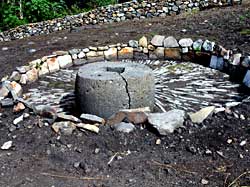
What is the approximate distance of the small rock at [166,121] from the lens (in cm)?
449

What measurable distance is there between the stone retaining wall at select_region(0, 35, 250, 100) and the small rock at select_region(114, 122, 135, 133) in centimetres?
228

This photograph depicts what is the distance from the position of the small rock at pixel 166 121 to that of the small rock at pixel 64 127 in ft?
2.49

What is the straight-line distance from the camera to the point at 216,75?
265 inches

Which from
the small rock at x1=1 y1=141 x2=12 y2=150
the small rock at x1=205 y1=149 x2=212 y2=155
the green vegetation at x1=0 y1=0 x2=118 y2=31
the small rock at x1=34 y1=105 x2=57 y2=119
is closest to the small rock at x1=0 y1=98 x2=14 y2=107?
the small rock at x1=34 y1=105 x2=57 y2=119

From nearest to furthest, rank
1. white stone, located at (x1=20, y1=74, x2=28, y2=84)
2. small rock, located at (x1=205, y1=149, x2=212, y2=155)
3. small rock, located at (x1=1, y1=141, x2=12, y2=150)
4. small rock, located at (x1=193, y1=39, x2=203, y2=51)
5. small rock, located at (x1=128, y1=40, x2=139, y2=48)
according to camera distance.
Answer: small rock, located at (x1=205, y1=149, x2=212, y2=155)
small rock, located at (x1=1, y1=141, x2=12, y2=150)
white stone, located at (x1=20, y1=74, x2=28, y2=84)
small rock, located at (x1=193, y1=39, x2=203, y2=51)
small rock, located at (x1=128, y1=40, x2=139, y2=48)

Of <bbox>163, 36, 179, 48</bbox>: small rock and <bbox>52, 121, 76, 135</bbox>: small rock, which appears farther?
<bbox>163, 36, 179, 48</bbox>: small rock

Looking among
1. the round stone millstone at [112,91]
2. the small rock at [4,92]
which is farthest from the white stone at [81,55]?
the round stone millstone at [112,91]

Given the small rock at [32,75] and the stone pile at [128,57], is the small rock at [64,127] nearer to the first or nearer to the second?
the stone pile at [128,57]

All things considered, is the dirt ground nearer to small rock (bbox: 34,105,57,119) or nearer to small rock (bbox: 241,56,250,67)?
small rock (bbox: 34,105,57,119)

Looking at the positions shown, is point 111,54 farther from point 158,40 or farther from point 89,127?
point 89,127

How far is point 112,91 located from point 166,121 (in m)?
0.78

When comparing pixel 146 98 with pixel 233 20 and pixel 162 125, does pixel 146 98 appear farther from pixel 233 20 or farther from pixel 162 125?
pixel 233 20

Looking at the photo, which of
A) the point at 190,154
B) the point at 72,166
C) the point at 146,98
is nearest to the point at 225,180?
the point at 190,154

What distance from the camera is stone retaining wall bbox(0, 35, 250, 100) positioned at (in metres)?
6.58
